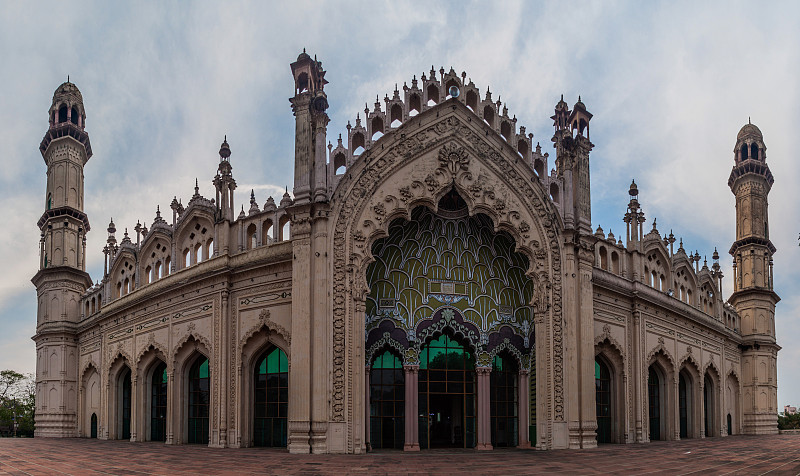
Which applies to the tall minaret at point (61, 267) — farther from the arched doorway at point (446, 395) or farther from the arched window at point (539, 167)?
the arched window at point (539, 167)

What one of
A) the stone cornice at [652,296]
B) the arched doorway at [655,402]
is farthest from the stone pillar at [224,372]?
the arched doorway at [655,402]

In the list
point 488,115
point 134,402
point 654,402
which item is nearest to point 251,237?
point 134,402

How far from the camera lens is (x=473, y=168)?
2658 centimetres

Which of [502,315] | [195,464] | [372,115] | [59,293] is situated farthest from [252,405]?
[59,293]

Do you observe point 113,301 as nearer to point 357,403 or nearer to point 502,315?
point 357,403

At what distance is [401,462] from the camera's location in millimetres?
20344

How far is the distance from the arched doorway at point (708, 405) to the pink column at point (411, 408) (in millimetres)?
22365

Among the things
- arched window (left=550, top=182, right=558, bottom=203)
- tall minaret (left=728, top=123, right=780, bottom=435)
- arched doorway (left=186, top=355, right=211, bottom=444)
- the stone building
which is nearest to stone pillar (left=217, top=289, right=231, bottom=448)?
the stone building

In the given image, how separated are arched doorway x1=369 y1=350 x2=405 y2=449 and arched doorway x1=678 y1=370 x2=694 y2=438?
18.4m

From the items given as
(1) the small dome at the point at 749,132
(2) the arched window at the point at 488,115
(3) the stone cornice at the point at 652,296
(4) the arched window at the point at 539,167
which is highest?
(1) the small dome at the point at 749,132

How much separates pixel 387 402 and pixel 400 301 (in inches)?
145

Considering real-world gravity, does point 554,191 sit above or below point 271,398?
above

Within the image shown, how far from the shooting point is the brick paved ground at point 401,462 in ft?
59.4

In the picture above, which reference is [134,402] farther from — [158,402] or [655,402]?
[655,402]
